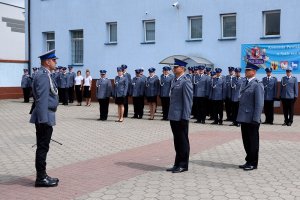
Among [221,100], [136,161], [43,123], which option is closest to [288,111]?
[221,100]

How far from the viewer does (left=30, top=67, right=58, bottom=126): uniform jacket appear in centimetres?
639

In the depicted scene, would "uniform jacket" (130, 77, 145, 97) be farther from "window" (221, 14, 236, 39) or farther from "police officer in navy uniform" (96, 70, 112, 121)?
"window" (221, 14, 236, 39)

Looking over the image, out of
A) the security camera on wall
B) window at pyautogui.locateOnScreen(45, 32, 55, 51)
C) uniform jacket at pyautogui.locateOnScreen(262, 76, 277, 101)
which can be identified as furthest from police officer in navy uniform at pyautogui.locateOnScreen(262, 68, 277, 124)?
window at pyautogui.locateOnScreen(45, 32, 55, 51)

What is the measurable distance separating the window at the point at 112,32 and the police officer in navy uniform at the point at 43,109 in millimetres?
18140

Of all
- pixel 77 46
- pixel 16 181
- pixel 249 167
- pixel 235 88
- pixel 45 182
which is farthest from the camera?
pixel 77 46

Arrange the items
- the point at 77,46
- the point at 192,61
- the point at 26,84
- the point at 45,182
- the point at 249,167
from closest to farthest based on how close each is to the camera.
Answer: the point at 45,182 → the point at 249,167 → the point at 192,61 → the point at 26,84 → the point at 77,46

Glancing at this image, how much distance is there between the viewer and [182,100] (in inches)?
304

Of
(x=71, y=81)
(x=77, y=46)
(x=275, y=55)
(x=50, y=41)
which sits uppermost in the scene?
(x=50, y=41)

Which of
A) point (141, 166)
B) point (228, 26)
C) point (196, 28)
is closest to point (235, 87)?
point (228, 26)

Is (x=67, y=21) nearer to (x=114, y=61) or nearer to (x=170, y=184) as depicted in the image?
(x=114, y=61)

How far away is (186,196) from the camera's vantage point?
6.10 m

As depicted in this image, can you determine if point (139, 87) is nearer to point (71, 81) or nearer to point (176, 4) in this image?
point (176, 4)

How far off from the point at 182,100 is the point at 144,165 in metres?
1.41

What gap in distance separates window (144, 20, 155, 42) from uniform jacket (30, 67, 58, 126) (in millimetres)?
16811
